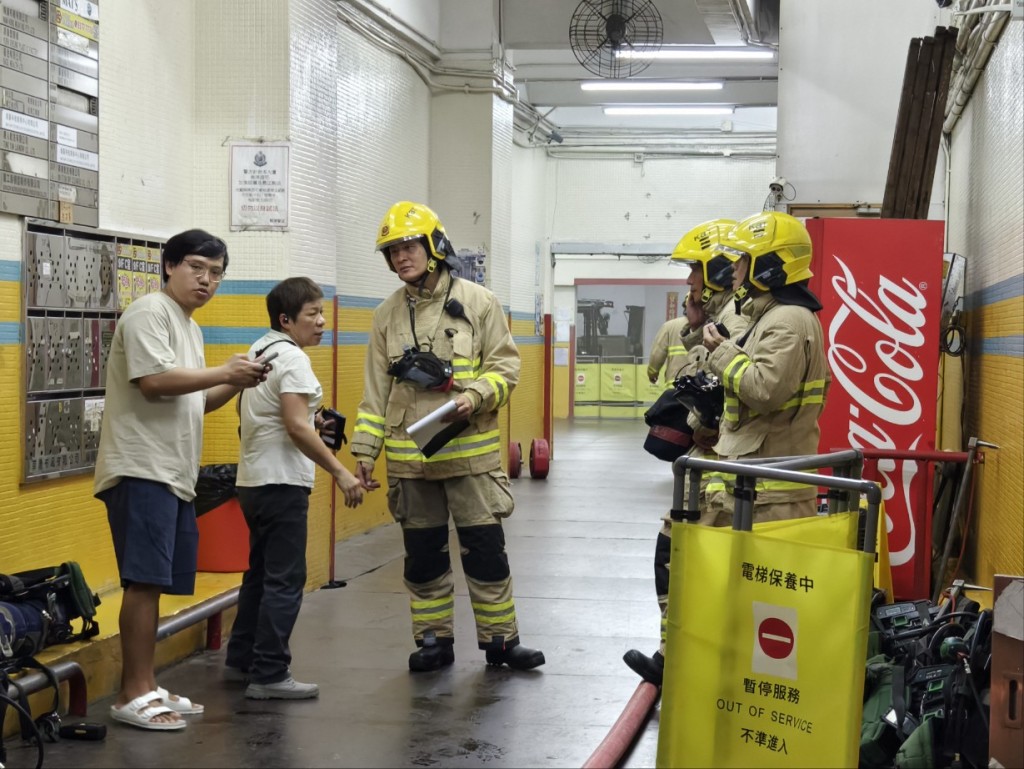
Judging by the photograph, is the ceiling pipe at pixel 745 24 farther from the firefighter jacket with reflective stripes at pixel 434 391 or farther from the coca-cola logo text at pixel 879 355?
the firefighter jacket with reflective stripes at pixel 434 391

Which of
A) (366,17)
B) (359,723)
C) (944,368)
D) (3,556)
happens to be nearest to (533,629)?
(359,723)

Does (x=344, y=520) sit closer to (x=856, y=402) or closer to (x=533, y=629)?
(x=533, y=629)

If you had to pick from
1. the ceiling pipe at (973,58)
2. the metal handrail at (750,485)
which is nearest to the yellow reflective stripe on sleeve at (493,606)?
the metal handrail at (750,485)

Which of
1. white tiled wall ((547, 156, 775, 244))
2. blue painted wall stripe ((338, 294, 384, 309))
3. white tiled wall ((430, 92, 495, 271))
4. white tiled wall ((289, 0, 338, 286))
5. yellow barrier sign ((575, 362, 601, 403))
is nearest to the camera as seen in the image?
white tiled wall ((289, 0, 338, 286))

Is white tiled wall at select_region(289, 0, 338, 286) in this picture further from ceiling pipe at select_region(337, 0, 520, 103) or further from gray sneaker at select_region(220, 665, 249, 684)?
gray sneaker at select_region(220, 665, 249, 684)

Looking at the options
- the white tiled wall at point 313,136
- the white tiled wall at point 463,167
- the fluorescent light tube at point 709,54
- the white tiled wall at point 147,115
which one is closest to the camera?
the white tiled wall at point 147,115

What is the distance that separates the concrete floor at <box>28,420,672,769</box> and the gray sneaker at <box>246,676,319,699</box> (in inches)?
1.2

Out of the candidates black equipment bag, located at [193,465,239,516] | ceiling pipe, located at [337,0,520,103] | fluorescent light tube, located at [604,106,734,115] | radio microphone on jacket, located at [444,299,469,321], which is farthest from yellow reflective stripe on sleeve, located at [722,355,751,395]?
fluorescent light tube, located at [604,106,734,115]

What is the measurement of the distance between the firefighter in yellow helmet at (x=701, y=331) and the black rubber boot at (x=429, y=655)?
0.78 meters

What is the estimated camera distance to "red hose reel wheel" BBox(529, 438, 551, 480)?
1197cm

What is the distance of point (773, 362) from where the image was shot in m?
4.12

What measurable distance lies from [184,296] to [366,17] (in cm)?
537

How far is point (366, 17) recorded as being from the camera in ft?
29.7

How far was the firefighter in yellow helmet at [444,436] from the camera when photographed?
15.9 ft
